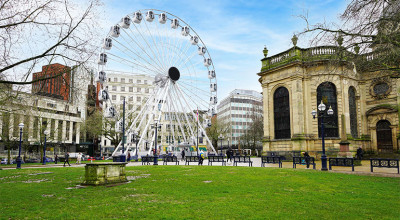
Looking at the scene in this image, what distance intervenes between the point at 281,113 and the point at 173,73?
16.0m

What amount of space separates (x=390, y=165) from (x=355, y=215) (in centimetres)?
1322

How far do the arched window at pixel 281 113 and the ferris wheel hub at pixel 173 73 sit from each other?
1427cm

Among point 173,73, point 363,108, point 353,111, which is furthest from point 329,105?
point 173,73

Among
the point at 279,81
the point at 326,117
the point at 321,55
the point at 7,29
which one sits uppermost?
the point at 321,55

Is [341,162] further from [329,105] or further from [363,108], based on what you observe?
[363,108]

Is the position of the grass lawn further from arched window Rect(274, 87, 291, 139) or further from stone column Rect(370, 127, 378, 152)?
stone column Rect(370, 127, 378, 152)

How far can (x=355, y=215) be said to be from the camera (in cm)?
647

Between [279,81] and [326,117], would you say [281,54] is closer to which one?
[279,81]

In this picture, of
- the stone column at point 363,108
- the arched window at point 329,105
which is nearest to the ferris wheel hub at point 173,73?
the arched window at point 329,105

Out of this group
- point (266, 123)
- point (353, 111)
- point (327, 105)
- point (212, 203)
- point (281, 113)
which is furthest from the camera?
point (266, 123)

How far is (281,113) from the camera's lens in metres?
33.2

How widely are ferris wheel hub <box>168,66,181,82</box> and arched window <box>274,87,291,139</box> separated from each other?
14266mm

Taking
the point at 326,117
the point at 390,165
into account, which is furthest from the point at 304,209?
the point at 326,117

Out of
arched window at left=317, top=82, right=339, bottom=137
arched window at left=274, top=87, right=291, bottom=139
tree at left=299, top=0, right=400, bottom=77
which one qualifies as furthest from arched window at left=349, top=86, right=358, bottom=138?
tree at left=299, top=0, right=400, bottom=77
